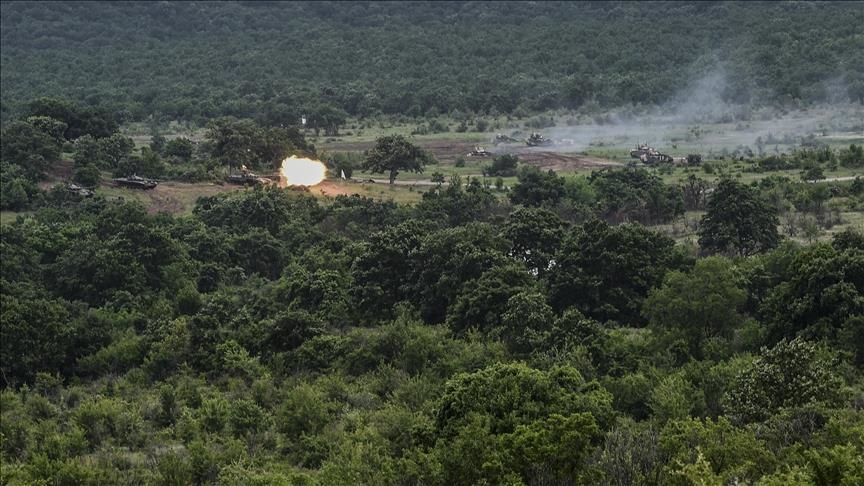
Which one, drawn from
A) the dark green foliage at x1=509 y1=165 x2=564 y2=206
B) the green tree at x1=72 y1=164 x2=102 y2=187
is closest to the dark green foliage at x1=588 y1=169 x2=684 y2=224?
the dark green foliage at x1=509 y1=165 x2=564 y2=206

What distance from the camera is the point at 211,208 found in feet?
208

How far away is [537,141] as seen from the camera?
92.9 m

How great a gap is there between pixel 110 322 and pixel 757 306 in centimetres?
2585

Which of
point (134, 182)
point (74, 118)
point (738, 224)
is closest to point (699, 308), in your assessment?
point (738, 224)

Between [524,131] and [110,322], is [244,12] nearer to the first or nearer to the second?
[524,131]

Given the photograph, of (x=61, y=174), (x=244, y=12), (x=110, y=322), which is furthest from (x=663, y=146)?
(x=244, y=12)

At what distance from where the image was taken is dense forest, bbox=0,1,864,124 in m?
118

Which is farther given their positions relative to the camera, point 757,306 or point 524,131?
point 524,131

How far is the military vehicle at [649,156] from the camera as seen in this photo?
77500mm

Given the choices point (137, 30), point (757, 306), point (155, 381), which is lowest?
point (155, 381)

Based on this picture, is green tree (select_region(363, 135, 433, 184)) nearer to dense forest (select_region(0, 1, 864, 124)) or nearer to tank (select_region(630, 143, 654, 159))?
tank (select_region(630, 143, 654, 159))

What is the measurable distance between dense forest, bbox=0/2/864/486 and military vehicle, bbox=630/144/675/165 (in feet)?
6.53

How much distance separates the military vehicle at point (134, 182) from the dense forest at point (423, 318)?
3.62ft

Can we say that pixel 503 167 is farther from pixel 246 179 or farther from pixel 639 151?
pixel 246 179
